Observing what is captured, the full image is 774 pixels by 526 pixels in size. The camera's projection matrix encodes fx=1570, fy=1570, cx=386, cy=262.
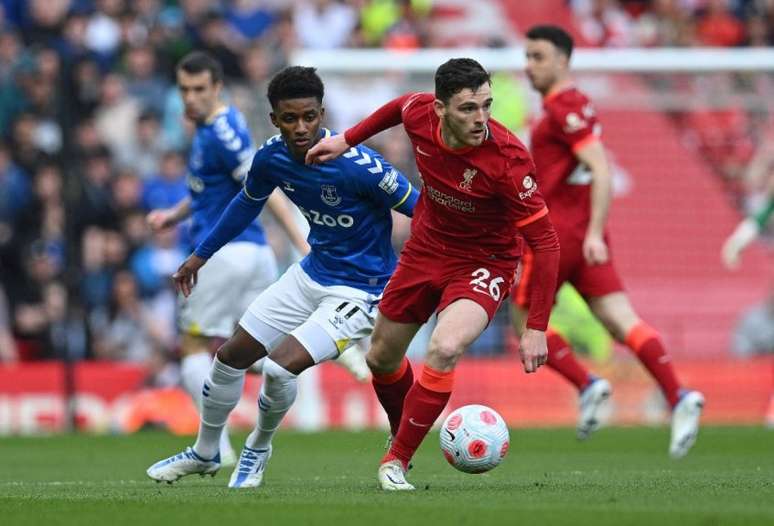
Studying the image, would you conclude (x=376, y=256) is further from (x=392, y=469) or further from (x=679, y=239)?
(x=679, y=239)

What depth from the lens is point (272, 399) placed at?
8086 millimetres

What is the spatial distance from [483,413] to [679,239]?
29.7 feet

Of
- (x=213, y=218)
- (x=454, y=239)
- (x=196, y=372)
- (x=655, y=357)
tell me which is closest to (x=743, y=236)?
(x=655, y=357)

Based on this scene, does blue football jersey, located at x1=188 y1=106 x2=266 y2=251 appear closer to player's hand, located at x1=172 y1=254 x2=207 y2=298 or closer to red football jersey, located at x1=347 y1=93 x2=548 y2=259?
player's hand, located at x1=172 y1=254 x2=207 y2=298

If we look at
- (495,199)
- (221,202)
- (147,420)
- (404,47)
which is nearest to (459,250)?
(495,199)

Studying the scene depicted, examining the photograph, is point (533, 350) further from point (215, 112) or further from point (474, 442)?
point (215, 112)

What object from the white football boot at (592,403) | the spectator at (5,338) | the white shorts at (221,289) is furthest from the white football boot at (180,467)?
the spectator at (5,338)

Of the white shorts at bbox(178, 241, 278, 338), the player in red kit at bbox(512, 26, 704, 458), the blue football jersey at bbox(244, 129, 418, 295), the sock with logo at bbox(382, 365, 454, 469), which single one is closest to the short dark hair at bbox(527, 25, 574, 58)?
the player in red kit at bbox(512, 26, 704, 458)

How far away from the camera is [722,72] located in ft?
51.4

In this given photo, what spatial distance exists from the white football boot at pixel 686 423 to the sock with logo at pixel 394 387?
243 cm

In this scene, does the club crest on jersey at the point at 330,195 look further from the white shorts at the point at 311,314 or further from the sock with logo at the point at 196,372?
the sock with logo at the point at 196,372

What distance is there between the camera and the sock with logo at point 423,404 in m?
7.63

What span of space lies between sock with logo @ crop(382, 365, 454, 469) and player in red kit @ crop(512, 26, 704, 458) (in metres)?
3.15

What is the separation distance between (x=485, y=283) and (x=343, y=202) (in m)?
0.90
